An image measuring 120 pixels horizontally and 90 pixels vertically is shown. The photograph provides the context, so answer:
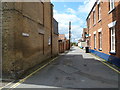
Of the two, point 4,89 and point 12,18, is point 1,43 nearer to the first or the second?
point 12,18

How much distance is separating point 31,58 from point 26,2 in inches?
159

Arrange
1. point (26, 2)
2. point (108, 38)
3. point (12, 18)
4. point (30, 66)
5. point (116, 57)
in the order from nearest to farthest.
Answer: point (12, 18), point (26, 2), point (30, 66), point (116, 57), point (108, 38)

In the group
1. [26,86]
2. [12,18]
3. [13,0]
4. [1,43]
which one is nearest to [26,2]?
[13,0]

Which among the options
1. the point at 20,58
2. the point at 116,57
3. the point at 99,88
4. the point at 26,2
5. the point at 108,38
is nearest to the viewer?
the point at 99,88

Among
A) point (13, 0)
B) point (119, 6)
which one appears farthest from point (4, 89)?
point (119, 6)

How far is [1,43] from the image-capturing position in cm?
Result: 612

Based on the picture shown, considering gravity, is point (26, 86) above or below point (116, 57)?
below

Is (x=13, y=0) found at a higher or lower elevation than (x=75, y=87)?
higher

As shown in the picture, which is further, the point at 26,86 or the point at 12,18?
the point at 12,18

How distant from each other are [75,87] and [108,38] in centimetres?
766

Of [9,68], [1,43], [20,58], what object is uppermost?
[1,43]

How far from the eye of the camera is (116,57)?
346 inches

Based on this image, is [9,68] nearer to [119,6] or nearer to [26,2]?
[26,2]

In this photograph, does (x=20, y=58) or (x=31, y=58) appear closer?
(x=20, y=58)
